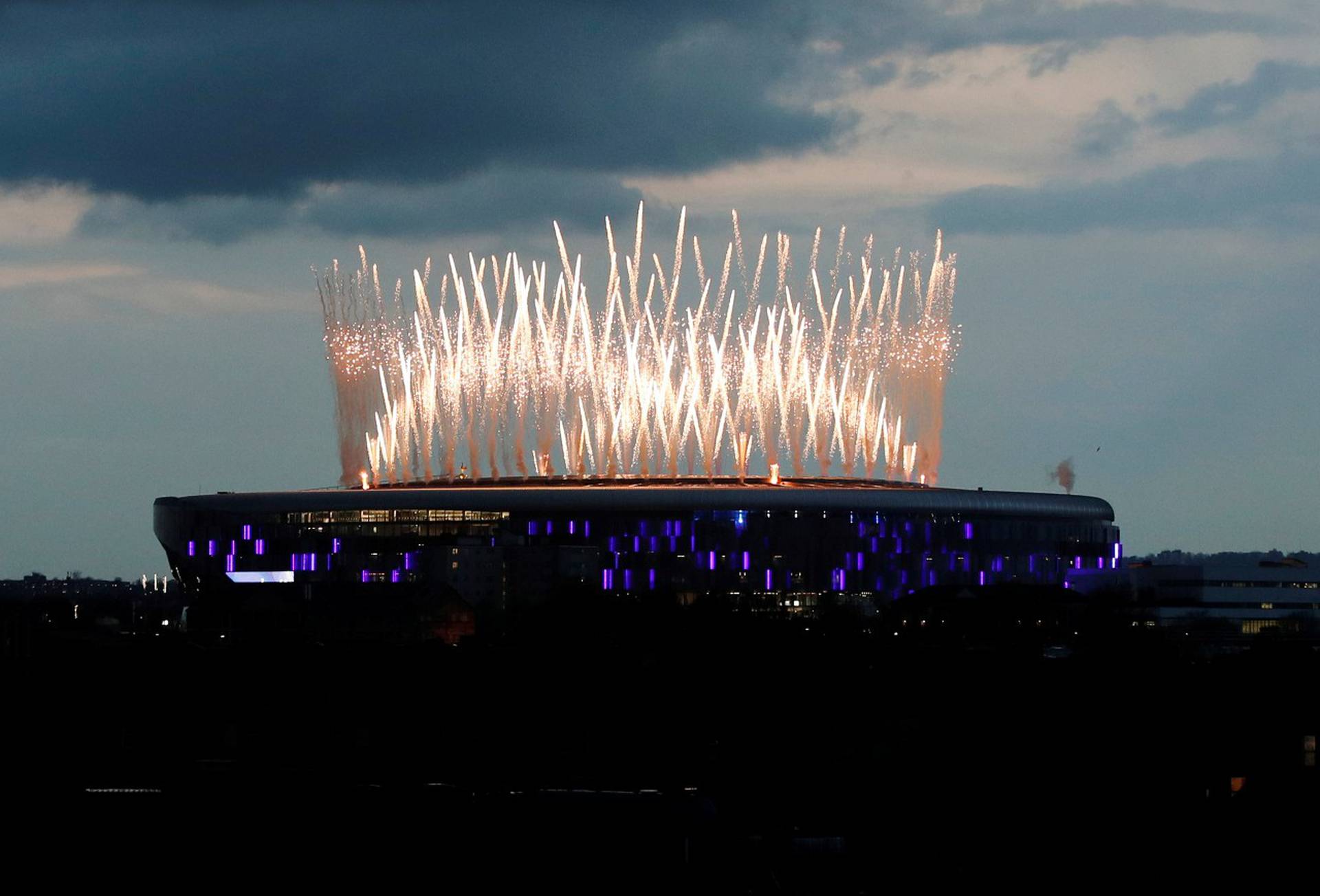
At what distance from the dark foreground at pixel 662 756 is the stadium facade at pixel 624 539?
2847 centimetres

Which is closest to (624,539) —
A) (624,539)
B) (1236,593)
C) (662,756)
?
(624,539)

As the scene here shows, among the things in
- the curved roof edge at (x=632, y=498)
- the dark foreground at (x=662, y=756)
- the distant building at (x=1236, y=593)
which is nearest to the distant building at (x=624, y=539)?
the curved roof edge at (x=632, y=498)

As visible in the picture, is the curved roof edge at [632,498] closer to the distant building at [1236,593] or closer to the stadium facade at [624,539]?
the stadium facade at [624,539]

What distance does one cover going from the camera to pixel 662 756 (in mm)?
75188

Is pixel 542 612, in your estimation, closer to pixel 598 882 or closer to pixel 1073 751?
pixel 1073 751

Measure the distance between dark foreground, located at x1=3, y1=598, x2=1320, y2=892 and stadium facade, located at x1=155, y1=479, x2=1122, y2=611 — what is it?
93.4ft

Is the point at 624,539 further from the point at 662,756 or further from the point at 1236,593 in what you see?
the point at 662,756

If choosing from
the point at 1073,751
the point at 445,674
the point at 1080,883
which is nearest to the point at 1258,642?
the point at 445,674

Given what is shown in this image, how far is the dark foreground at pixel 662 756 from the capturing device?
5572cm

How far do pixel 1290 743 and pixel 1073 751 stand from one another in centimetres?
595

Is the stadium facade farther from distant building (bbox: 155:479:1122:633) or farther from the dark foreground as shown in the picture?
the dark foreground

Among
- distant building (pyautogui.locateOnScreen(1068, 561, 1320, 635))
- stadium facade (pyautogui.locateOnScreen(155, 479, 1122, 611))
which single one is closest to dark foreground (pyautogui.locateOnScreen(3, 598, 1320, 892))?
stadium facade (pyautogui.locateOnScreen(155, 479, 1122, 611))

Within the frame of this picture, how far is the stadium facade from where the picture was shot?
145500 mm

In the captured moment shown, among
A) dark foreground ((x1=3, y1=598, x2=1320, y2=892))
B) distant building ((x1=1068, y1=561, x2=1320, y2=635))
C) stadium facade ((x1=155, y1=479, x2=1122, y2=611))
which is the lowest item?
dark foreground ((x1=3, y1=598, x2=1320, y2=892))
